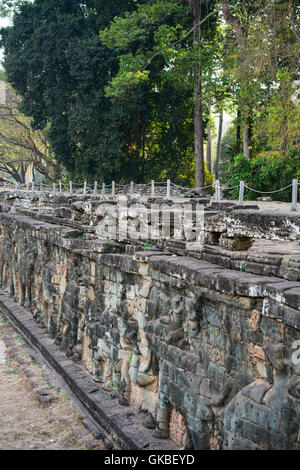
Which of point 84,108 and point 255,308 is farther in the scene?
point 84,108

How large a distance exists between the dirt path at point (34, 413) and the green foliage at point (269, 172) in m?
9.00

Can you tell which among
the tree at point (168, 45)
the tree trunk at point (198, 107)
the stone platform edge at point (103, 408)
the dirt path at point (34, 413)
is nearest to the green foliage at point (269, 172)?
the tree trunk at point (198, 107)

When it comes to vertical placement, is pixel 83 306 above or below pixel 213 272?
below

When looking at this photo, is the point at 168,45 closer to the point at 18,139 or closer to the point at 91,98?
the point at 91,98

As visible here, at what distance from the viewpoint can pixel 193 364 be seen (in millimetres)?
4816

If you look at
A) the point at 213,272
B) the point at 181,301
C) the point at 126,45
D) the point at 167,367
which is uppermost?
the point at 126,45

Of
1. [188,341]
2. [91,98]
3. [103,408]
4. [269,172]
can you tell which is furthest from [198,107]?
[188,341]

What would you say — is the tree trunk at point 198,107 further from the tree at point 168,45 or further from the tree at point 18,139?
the tree at point 18,139

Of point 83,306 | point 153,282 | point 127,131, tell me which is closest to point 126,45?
point 127,131

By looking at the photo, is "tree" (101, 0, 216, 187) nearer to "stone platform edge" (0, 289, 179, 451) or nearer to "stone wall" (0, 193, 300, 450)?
"stone wall" (0, 193, 300, 450)

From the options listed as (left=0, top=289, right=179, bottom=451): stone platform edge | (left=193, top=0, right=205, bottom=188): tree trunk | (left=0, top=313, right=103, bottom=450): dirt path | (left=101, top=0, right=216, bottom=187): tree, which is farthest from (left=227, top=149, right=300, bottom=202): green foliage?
(left=0, top=313, right=103, bottom=450): dirt path

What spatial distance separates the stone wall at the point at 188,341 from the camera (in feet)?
12.1

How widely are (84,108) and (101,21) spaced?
4.45m

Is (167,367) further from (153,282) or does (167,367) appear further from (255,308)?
(255,308)
